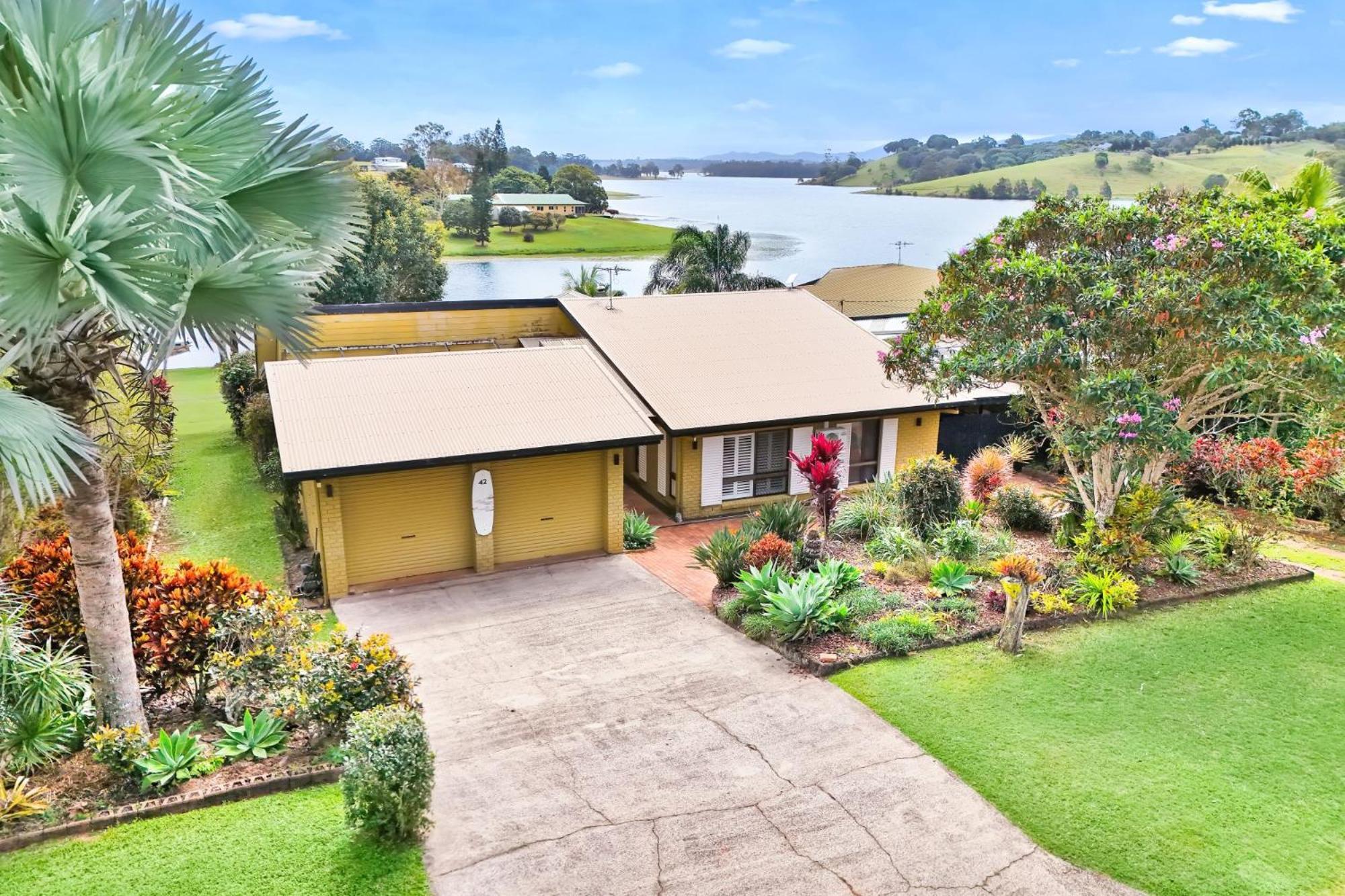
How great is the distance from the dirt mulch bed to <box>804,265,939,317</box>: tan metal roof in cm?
2222

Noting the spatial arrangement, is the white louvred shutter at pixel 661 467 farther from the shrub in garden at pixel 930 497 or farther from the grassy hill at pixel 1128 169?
the grassy hill at pixel 1128 169

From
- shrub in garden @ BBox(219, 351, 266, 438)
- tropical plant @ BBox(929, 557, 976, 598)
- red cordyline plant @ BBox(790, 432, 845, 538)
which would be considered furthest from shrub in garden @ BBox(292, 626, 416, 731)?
shrub in garden @ BBox(219, 351, 266, 438)

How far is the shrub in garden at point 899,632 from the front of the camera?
37.4 feet

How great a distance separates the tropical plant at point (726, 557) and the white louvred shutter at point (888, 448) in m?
6.11

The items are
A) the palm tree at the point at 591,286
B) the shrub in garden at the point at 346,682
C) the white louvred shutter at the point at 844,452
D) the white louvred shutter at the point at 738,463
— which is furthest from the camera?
the palm tree at the point at 591,286

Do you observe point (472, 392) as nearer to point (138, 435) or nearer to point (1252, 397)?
point (138, 435)

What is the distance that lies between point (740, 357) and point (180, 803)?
549 inches

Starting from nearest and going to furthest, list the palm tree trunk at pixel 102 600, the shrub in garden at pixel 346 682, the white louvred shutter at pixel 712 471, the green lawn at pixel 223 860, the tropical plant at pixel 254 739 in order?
the green lawn at pixel 223 860
the palm tree trunk at pixel 102 600
the tropical plant at pixel 254 739
the shrub in garden at pixel 346 682
the white louvred shutter at pixel 712 471

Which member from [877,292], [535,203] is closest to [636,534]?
[877,292]

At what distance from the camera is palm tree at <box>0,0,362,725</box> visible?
6688 millimetres

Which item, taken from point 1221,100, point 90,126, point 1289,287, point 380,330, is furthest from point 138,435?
point 1221,100

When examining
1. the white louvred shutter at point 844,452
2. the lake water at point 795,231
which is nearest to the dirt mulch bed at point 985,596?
the white louvred shutter at point 844,452

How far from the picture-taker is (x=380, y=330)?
2252 cm

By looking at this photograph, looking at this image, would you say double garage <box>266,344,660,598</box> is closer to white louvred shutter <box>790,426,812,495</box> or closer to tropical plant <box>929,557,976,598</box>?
white louvred shutter <box>790,426,812,495</box>
